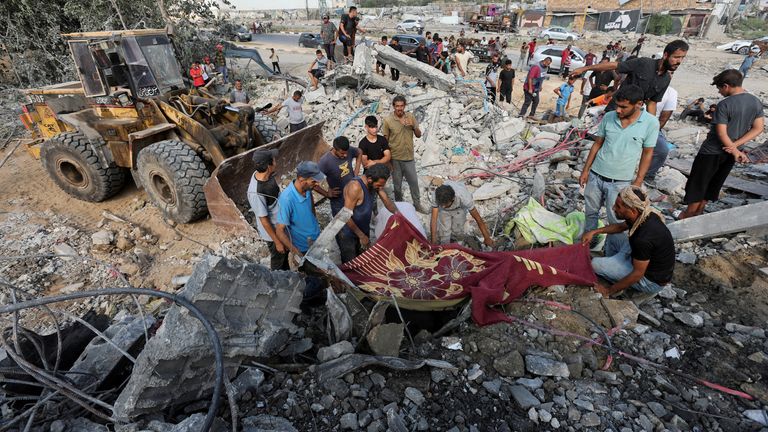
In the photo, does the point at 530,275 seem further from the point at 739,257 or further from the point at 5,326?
the point at 5,326

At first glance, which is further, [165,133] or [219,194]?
[165,133]

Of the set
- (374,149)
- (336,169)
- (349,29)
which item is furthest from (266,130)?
(349,29)

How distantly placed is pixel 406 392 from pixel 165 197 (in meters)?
4.73

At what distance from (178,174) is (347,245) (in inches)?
104

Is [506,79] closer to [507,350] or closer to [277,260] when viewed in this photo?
[277,260]

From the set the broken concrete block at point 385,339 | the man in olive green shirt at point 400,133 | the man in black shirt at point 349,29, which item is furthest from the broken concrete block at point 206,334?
the man in black shirt at point 349,29

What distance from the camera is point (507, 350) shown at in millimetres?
2844

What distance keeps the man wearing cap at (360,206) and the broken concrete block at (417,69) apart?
584cm

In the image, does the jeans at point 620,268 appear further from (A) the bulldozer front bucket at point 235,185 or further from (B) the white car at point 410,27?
(B) the white car at point 410,27

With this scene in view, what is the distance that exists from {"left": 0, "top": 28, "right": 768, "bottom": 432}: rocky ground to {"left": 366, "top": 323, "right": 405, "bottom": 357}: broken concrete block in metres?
0.02

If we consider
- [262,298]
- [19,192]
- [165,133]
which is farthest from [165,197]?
[262,298]

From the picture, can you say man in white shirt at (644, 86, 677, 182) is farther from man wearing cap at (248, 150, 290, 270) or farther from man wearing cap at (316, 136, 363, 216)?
man wearing cap at (248, 150, 290, 270)

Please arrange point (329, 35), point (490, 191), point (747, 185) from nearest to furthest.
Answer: point (747, 185), point (490, 191), point (329, 35)

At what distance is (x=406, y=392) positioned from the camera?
2445 mm
